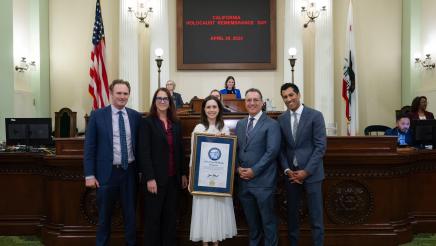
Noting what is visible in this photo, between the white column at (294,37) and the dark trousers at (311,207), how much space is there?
7.41 metres

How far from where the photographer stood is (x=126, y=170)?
4117mm

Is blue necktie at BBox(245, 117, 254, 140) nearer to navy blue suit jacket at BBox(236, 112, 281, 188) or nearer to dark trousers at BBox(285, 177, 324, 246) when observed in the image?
navy blue suit jacket at BBox(236, 112, 281, 188)

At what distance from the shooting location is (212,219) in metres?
4.18

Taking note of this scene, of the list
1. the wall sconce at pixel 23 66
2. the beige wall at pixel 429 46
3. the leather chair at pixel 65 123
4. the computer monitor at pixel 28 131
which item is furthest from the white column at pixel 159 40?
the beige wall at pixel 429 46

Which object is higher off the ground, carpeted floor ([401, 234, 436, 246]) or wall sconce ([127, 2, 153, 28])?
wall sconce ([127, 2, 153, 28])

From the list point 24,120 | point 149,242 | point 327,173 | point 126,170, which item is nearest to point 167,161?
point 126,170

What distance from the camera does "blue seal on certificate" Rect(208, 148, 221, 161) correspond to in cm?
414

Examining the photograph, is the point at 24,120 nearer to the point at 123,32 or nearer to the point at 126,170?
the point at 126,170

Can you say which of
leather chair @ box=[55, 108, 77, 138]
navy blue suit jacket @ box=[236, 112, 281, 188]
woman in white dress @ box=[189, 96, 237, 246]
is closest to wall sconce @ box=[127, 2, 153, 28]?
leather chair @ box=[55, 108, 77, 138]

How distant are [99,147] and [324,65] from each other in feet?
27.7

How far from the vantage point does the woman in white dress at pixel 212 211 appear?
164 inches

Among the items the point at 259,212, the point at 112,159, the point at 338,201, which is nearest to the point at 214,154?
the point at 259,212

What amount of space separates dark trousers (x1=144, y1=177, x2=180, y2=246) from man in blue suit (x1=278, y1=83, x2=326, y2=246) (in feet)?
3.88

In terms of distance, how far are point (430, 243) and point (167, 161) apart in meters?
3.49
